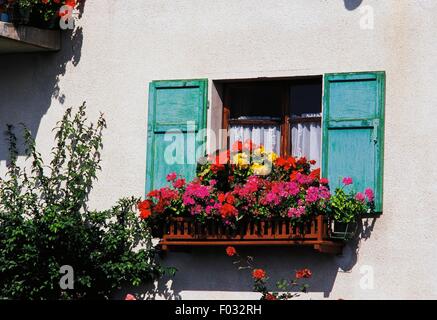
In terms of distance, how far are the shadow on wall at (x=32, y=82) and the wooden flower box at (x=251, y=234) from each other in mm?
2158

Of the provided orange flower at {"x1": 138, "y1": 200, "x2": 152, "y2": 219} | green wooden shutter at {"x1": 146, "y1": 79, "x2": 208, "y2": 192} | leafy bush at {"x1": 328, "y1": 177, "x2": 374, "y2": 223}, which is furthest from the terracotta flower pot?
orange flower at {"x1": 138, "y1": 200, "x2": 152, "y2": 219}

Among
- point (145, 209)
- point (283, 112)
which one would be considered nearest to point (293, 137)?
point (283, 112)

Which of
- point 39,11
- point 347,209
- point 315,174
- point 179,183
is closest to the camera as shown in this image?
point 347,209

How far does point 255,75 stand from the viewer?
14602 mm

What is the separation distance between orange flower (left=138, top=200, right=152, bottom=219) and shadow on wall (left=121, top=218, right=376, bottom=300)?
0.51 m

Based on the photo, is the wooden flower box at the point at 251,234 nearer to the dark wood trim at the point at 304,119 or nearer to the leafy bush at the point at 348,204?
the leafy bush at the point at 348,204

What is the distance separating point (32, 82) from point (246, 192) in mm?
3041

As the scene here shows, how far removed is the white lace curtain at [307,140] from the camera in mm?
14453

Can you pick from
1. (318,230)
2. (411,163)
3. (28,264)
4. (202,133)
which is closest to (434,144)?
(411,163)

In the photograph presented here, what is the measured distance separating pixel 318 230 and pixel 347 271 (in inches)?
22.7

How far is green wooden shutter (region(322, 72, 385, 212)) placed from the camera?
1389cm

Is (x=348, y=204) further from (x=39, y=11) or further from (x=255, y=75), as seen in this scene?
(x=39, y=11)

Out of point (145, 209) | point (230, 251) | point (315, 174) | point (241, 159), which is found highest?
point (241, 159)

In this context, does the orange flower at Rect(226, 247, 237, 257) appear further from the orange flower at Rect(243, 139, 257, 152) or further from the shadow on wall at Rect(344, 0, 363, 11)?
the shadow on wall at Rect(344, 0, 363, 11)
